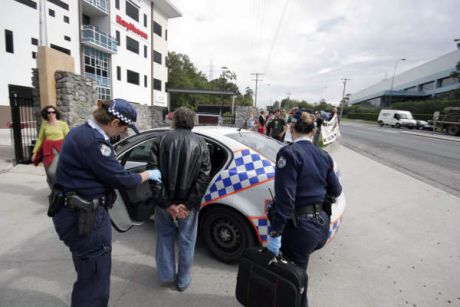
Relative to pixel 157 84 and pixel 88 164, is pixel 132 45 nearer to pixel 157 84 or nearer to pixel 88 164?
pixel 157 84

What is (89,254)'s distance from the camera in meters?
1.79

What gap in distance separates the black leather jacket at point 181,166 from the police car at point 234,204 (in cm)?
54

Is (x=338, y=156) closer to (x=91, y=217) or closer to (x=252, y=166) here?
(x=252, y=166)

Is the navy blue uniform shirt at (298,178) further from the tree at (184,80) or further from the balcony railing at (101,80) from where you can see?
the tree at (184,80)

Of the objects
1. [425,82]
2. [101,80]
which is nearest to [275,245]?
[101,80]

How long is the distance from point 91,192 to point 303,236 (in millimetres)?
1529

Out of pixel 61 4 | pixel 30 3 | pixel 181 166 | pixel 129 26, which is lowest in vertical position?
pixel 181 166

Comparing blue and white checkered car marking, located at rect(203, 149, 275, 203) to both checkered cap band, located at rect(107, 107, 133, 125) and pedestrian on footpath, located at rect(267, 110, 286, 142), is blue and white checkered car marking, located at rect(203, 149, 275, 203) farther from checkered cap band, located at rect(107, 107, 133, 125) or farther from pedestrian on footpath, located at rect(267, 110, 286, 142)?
pedestrian on footpath, located at rect(267, 110, 286, 142)

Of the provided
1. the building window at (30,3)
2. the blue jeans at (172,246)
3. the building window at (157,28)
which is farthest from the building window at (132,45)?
the blue jeans at (172,246)

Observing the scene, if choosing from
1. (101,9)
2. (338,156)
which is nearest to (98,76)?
(101,9)

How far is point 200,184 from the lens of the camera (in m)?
2.29

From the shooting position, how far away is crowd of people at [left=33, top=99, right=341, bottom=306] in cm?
172

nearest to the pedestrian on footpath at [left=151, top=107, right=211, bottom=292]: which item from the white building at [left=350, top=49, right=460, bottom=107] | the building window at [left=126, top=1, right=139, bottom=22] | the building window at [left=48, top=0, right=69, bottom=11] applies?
the building window at [left=48, top=0, right=69, bottom=11]

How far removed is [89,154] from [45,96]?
7000mm
